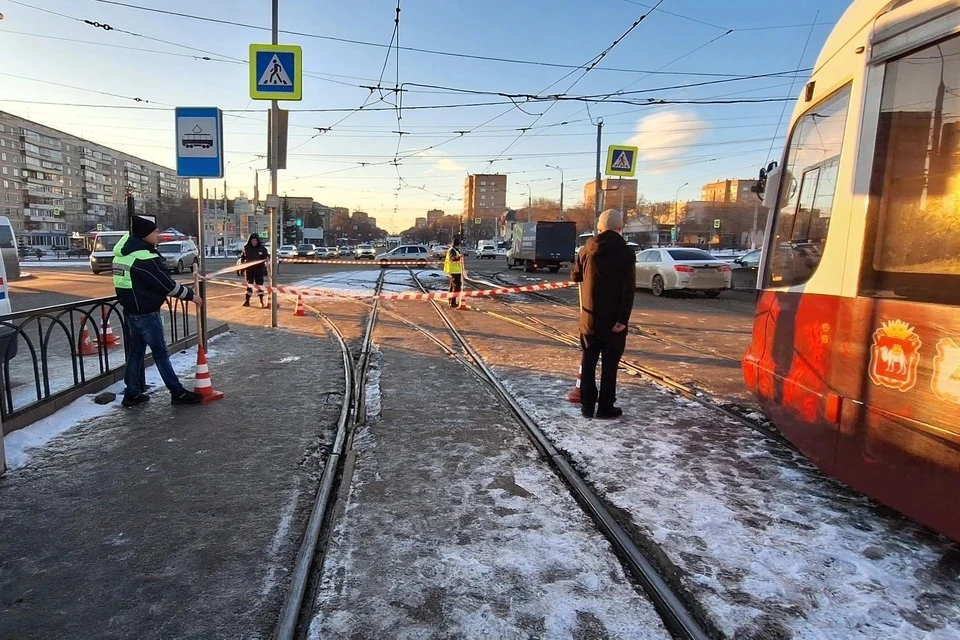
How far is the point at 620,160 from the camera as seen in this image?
2008 cm

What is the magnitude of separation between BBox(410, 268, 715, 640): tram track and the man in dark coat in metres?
0.72

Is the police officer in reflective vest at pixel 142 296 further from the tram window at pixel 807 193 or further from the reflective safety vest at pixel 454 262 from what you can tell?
the reflective safety vest at pixel 454 262

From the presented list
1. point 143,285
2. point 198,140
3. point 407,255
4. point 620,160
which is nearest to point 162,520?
point 143,285

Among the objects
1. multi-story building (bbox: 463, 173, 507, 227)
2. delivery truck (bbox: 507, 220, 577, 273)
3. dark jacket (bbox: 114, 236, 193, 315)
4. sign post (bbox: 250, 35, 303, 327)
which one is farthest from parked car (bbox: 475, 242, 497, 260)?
dark jacket (bbox: 114, 236, 193, 315)

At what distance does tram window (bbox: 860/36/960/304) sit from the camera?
2.75 m

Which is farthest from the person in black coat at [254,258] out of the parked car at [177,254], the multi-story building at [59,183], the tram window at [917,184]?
the multi-story building at [59,183]

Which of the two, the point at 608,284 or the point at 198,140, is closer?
the point at 608,284

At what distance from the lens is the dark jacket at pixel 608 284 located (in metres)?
4.96

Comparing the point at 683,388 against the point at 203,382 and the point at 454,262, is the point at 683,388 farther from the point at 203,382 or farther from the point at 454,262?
the point at 454,262

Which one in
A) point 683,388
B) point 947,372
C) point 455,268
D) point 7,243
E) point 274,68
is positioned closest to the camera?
point 947,372

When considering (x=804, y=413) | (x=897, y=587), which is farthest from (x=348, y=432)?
(x=897, y=587)

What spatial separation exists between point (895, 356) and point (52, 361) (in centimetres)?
887

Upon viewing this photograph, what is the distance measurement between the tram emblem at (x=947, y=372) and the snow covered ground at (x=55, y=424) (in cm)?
568

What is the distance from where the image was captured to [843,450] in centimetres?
329
